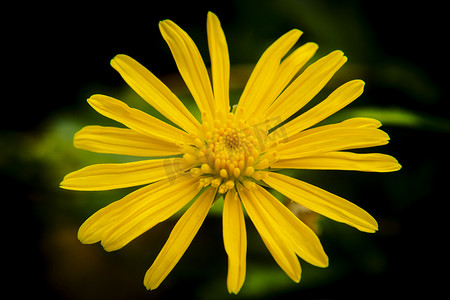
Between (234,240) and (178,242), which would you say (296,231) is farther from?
(178,242)

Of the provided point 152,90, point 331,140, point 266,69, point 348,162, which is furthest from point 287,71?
point 152,90

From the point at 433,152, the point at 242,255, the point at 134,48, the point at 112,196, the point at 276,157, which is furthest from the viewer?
the point at 134,48

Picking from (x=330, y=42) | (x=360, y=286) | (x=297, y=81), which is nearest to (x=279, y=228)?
(x=297, y=81)

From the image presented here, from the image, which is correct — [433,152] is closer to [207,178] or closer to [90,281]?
[207,178]

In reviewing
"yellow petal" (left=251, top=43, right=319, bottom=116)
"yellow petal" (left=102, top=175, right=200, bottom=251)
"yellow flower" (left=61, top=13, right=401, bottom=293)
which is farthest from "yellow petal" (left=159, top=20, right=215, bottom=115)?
"yellow petal" (left=102, top=175, right=200, bottom=251)

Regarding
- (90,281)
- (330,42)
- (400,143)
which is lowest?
(90,281)

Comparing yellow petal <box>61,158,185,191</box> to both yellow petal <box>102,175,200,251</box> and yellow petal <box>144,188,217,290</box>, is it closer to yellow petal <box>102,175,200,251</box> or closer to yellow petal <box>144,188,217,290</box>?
yellow petal <box>102,175,200,251</box>
